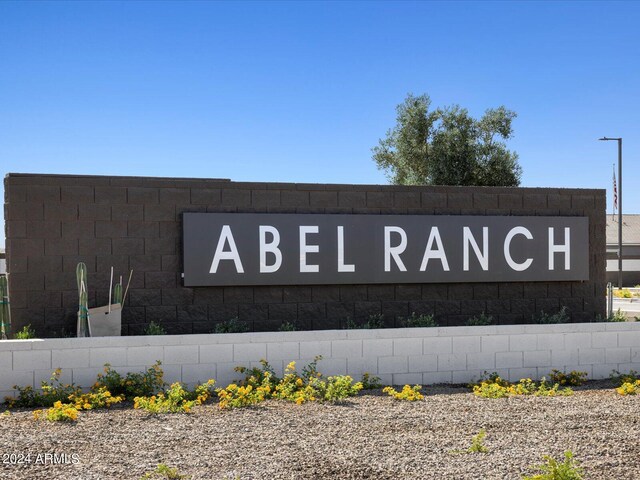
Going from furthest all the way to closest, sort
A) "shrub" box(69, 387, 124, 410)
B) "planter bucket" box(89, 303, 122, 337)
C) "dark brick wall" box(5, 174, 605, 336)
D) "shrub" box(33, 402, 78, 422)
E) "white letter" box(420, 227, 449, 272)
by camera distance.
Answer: "white letter" box(420, 227, 449, 272) < "dark brick wall" box(5, 174, 605, 336) < "planter bucket" box(89, 303, 122, 337) < "shrub" box(69, 387, 124, 410) < "shrub" box(33, 402, 78, 422)

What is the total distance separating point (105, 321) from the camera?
10625 mm

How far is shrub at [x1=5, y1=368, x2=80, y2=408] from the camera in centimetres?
939

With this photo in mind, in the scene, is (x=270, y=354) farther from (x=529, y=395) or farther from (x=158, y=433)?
(x=529, y=395)

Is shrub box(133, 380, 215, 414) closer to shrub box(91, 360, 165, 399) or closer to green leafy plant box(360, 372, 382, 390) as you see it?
shrub box(91, 360, 165, 399)

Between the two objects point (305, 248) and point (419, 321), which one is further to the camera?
point (419, 321)

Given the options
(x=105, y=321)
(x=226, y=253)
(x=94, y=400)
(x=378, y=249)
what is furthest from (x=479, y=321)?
(x=94, y=400)

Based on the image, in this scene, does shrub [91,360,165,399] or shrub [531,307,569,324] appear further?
shrub [531,307,569,324]

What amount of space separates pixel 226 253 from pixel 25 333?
3.17 meters

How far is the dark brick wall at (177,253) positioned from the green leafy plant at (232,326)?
0.34ft

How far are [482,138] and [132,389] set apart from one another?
2279 centimetres

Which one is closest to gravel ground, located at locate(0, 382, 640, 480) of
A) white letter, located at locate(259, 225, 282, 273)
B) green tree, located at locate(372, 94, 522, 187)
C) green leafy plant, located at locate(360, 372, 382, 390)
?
green leafy plant, located at locate(360, 372, 382, 390)

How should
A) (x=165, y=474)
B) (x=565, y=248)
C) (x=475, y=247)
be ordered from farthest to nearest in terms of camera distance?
(x=565, y=248) → (x=475, y=247) → (x=165, y=474)

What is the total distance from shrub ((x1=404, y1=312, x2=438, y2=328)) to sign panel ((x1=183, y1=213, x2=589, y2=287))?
619mm

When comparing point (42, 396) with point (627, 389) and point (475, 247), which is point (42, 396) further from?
point (627, 389)
